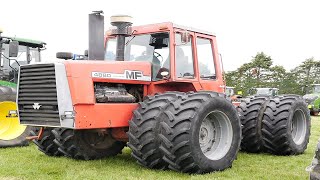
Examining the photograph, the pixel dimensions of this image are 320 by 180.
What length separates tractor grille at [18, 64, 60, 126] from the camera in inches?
233

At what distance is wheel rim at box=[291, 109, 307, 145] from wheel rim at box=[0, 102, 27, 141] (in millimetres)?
5575

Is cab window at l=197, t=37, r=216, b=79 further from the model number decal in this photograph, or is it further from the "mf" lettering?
the "mf" lettering

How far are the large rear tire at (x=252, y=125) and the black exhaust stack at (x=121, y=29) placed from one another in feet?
9.45

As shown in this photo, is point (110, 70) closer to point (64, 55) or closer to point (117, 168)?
point (64, 55)

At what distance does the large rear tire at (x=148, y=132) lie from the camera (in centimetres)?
590

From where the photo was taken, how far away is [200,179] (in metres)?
5.70

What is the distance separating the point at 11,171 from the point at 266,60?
36.7m

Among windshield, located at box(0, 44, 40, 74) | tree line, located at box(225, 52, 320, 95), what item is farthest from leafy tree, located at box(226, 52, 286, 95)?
windshield, located at box(0, 44, 40, 74)

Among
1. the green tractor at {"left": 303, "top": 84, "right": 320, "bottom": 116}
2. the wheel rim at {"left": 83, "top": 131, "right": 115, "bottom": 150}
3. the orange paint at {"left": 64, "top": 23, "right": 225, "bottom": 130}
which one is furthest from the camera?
the green tractor at {"left": 303, "top": 84, "right": 320, "bottom": 116}

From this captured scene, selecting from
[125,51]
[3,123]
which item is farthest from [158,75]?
[3,123]

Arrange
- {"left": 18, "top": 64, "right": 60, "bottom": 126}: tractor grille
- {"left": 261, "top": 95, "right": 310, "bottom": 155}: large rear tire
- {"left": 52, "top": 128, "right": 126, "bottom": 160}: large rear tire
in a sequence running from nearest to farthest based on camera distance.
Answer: {"left": 18, "top": 64, "right": 60, "bottom": 126}: tractor grille
{"left": 52, "top": 128, "right": 126, "bottom": 160}: large rear tire
{"left": 261, "top": 95, "right": 310, "bottom": 155}: large rear tire

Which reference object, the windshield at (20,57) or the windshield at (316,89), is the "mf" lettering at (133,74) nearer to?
the windshield at (20,57)

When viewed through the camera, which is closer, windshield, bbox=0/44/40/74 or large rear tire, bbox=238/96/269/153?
large rear tire, bbox=238/96/269/153

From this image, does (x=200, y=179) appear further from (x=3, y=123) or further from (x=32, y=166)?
(x=3, y=123)
